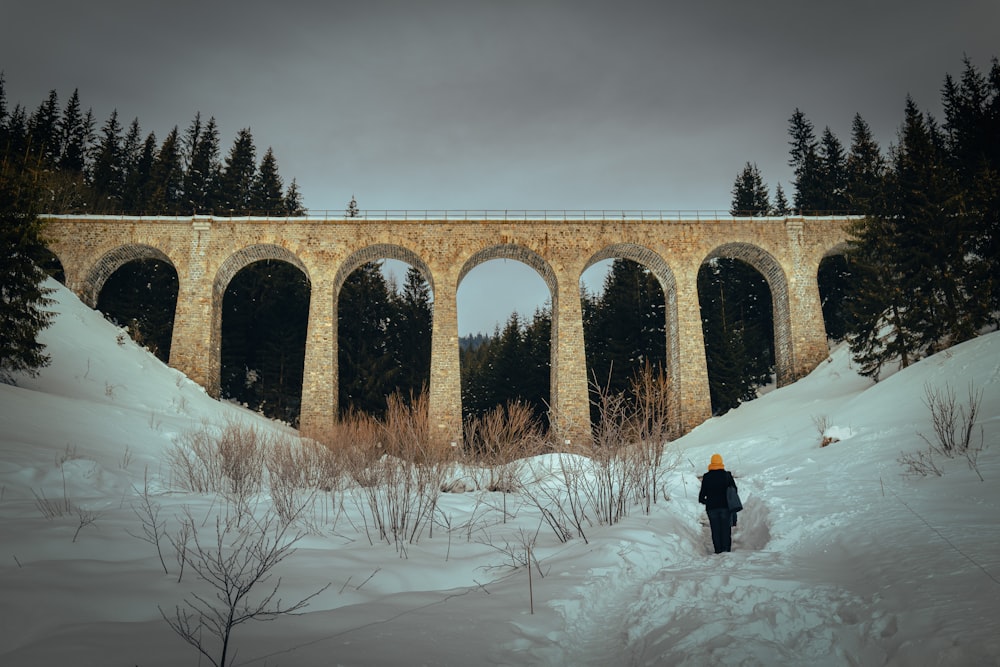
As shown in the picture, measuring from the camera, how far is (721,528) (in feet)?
18.6

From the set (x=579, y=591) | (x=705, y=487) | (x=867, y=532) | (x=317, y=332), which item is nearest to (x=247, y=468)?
(x=579, y=591)

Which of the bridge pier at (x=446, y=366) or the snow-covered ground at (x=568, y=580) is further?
the bridge pier at (x=446, y=366)

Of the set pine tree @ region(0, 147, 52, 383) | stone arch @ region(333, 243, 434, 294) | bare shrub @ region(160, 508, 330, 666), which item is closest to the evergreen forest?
pine tree @ region(0, 147, 52, 383)

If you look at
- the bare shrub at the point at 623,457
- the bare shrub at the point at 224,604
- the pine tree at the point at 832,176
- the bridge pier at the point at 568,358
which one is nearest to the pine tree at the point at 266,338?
the bridge pier at the point at 568,358

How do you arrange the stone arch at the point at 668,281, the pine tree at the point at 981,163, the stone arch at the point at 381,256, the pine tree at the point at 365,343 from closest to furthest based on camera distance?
the pine tree at the point at 981,163 → the stone arch at the point at 668,281 → the stone arch at the point at 381,256 → the pine tree at the point at 365,343

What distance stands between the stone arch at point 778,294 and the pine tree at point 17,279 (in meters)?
23.7

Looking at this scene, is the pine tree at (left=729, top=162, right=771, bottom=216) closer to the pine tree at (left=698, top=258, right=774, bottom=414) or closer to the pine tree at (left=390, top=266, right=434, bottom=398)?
the pine tree at (left=698, top=258, right=774, bottom=414)

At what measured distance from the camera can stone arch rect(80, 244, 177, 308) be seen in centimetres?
2189

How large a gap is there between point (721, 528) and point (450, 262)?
1823 cm

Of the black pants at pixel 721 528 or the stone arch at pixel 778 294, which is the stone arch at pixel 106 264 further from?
the stone arch at pixel 778 294

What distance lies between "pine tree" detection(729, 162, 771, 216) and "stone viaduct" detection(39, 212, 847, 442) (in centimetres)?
1297

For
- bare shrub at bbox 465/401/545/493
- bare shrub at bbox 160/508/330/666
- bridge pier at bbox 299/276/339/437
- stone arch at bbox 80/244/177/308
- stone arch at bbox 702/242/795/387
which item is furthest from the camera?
stone arch at bbox 702/242/795/387

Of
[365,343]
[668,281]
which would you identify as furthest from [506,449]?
[365,343]

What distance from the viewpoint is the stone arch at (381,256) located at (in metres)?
22.7
